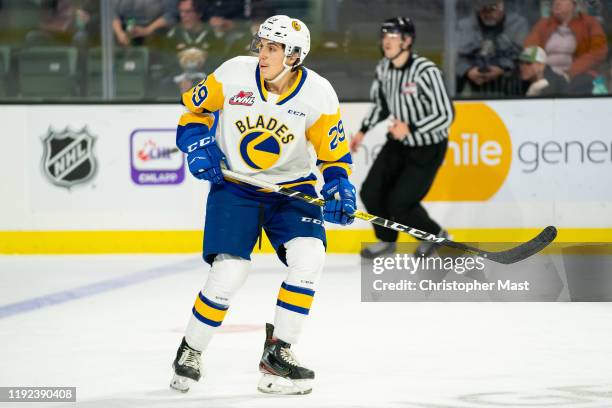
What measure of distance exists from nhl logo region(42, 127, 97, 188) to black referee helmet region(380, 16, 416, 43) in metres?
1.82

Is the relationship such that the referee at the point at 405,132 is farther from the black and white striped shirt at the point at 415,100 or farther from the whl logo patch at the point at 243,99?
the whl logo patch at the point at 243,99

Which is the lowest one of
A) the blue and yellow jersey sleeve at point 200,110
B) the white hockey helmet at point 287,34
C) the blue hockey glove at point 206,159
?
the blue hockey glove at point 206,159

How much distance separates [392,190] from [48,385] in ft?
10.9

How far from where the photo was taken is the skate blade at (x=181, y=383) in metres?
3.75

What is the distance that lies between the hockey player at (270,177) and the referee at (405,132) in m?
2.87

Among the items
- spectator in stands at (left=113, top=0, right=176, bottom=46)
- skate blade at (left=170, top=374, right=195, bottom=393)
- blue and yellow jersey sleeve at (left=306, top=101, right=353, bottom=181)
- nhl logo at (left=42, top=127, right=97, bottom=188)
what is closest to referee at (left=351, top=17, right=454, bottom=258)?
spectator in stands at (left=113, top=0, right=176, bottom=46)

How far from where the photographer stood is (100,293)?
19.4ft

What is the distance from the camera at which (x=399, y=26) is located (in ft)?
22.4

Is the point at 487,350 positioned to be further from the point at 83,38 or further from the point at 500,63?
the point at 83,38

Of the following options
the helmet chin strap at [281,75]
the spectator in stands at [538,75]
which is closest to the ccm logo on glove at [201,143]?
the helmet chin strap at [281,75]

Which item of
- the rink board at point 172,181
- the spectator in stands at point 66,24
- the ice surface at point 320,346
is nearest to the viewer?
the ice surface at point 320,346

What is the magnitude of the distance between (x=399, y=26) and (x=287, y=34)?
3.07 meters

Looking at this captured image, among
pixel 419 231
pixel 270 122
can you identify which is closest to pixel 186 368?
pixel 270 122

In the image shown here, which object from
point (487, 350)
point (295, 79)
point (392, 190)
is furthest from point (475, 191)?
point (295, 79)
